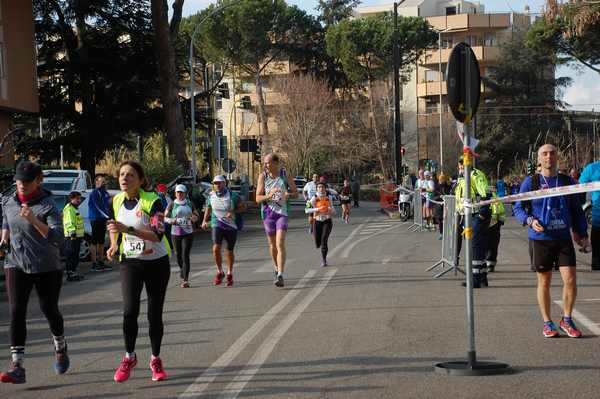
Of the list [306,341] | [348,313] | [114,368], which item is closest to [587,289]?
[348,313]

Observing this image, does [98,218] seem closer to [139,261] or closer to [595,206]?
[595,206]

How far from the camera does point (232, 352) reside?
898 centimetres

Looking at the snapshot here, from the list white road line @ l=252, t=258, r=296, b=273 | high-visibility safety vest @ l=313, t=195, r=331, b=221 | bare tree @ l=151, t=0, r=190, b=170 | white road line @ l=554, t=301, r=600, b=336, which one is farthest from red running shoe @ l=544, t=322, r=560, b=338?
bare tree @ l=151, t=0, r=190, b=170

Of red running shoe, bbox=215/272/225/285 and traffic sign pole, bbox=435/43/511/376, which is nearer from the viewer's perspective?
traffic sign pole, bbox=435/43/511/376

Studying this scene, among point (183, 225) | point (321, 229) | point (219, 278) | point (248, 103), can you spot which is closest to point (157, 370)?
point (219, 278)

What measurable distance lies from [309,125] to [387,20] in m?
9.65

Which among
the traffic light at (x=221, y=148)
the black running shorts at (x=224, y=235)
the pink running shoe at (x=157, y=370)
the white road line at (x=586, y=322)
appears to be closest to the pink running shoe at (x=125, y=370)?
the pink running shoe at (x=157, y=370)

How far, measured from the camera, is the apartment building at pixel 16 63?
35.1m

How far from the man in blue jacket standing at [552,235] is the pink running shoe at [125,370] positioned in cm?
401

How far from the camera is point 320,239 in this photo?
1853 cm

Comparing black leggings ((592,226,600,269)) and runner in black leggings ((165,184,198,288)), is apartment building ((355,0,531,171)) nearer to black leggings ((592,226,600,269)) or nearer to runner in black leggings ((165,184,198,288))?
black leggings ((592,226,600,269))

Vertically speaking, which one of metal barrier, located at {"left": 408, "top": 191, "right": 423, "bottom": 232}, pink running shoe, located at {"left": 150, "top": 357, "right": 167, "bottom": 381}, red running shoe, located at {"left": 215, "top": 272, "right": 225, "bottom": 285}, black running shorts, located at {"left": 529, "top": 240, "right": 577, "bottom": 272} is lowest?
metal barrier, located at {"left": 408, "top": 191, "right": 423, "bottom": 232}

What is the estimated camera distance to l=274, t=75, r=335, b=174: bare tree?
238ft

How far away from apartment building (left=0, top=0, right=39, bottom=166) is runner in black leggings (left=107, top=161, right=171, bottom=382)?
92.4 ft
